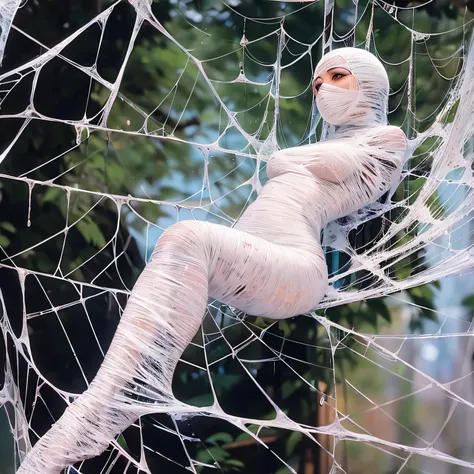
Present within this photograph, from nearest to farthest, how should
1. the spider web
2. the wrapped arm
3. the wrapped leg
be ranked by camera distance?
the wrapped leg < the wrapped arm < the spider web

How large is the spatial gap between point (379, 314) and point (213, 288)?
0.40m

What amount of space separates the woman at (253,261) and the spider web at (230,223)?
0.14 metres

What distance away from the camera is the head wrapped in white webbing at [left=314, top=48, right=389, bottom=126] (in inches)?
36.3

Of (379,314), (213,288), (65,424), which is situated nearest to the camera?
(65,424)

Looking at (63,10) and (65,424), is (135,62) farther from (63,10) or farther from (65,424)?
(65,424)

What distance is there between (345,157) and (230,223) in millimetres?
299

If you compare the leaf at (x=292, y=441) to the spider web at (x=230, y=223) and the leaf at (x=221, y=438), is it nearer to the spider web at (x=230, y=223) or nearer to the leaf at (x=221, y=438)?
the spider web at (x=230, y=223)

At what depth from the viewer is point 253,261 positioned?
28.8 inches

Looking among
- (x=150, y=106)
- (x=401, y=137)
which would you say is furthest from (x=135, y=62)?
(x=401, y=137)

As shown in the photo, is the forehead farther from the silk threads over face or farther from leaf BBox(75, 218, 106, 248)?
leaf BBox(75, 218, 106, 248)

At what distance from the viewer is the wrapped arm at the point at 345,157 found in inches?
34.5

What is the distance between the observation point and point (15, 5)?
3.39 ft

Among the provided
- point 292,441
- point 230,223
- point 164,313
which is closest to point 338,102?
point 230,223

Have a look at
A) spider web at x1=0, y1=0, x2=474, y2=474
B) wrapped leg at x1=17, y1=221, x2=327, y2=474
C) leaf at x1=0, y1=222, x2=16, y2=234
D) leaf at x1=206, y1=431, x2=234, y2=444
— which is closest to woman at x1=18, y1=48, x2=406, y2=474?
wrapped leg at x1=17, y1=221, x2=327, y2=474
